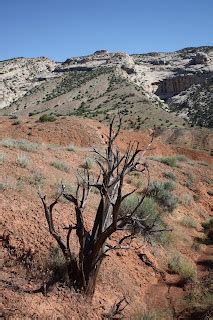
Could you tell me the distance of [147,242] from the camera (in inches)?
435

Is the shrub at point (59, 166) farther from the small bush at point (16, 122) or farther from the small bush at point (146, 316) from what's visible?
the small bush at point (16, 122)

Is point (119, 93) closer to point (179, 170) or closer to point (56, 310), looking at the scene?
point (179, 170)

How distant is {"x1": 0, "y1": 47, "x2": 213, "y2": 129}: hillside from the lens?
66.1 meters

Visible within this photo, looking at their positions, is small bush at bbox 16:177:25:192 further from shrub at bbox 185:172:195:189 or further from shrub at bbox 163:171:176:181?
shrub at bbox 185:172:195:189

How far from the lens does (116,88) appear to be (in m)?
82.2

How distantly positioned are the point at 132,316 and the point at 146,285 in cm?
181

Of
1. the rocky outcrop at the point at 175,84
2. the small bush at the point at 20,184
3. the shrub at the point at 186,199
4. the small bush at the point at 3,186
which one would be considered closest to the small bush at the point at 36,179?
the small bush at the point at 20,184

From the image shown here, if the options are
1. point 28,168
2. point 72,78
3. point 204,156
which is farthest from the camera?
point 72,78

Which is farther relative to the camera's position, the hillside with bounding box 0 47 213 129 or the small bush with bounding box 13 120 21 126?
the hillside with bounding box 0 47 213 129

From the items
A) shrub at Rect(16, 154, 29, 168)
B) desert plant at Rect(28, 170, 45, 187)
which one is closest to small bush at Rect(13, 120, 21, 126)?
shrub at Rect(16, 154, 29, 168)

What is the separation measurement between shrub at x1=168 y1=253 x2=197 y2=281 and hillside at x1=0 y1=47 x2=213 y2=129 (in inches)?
1693

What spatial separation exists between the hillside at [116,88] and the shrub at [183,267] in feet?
141

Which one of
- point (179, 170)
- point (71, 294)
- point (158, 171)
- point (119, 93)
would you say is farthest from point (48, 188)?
point (119, 93)

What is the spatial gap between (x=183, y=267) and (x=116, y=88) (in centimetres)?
7389
